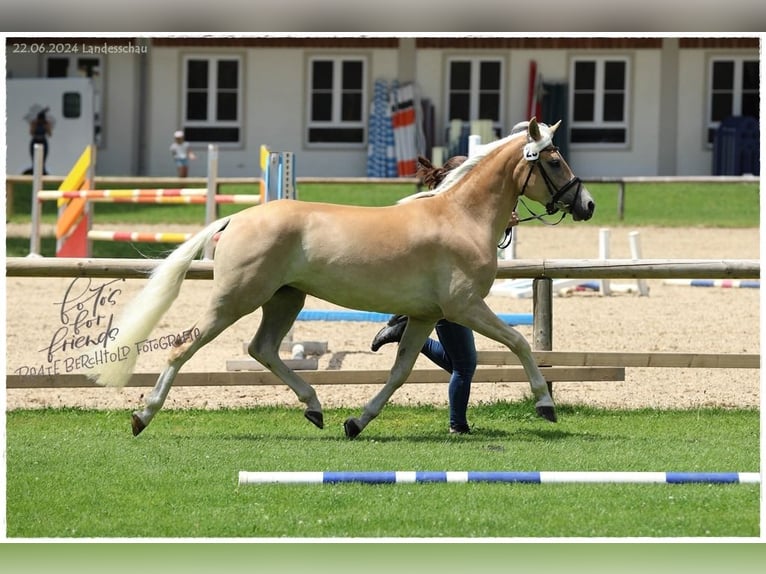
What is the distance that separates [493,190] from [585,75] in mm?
20203

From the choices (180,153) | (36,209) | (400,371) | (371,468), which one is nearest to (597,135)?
(180,153)

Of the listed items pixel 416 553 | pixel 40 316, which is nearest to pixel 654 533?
pixel 416 553

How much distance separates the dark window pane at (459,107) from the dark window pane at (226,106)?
4216 mm

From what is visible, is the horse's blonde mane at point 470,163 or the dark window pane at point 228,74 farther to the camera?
the dark window pane at point 228,74

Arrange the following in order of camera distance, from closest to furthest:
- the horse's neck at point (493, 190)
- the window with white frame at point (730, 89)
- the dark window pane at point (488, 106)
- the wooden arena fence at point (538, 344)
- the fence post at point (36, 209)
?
the horse's neck at point (493, 190) → the wooden arena fence at point (538, 344) → the fence post at point (36, 209) → the window with white frame at point (730, 89) → the dark window pane at point (488, 106)

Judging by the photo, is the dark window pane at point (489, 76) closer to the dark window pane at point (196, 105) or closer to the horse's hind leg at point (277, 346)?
the dark window pane at point (196, 105)

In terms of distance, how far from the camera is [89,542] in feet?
17.3

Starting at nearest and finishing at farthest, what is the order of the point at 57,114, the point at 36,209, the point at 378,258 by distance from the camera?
the point at 378,258, the point at 36,209, the point at 57,114

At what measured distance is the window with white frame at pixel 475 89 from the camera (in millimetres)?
26688

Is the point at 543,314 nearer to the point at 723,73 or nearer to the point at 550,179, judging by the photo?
the point at 550,179

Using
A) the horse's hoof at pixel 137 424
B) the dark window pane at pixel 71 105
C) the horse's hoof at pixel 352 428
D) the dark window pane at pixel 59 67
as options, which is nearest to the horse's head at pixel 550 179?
the horse's hoof at pixel 352 428

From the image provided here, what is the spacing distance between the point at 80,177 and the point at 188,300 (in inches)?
149

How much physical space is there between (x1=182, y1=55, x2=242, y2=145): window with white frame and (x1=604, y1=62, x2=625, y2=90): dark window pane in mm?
7068

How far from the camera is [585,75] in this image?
87.8 feet
